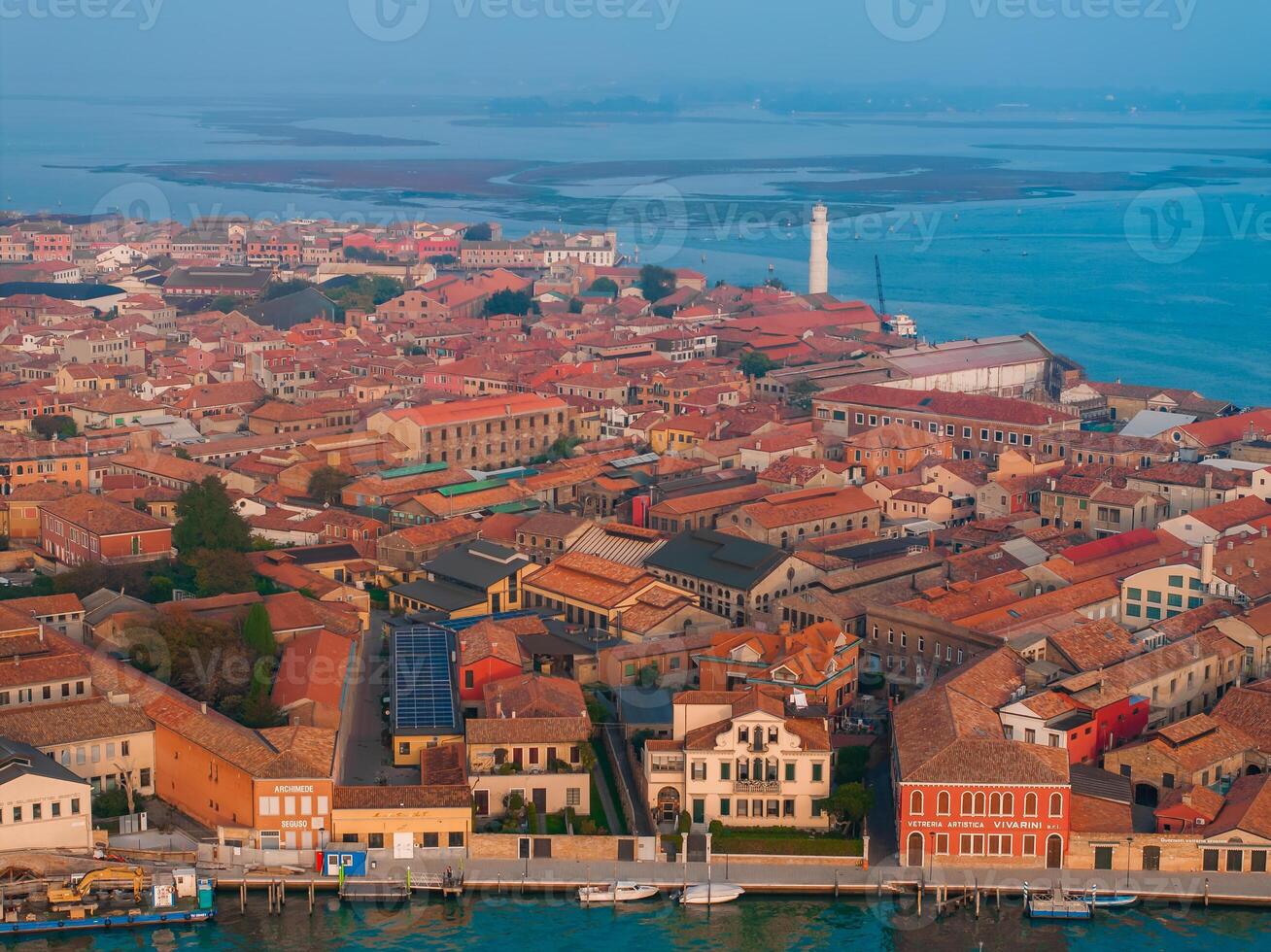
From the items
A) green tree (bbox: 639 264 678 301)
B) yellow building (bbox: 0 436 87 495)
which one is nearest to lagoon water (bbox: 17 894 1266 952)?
yellow building (bbox: 0 436 87 495)

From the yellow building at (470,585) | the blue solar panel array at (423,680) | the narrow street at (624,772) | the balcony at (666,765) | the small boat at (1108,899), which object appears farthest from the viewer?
the yellow building at (470,585)

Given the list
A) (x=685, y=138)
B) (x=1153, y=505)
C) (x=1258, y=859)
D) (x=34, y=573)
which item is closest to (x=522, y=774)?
(x=1258, y=859)

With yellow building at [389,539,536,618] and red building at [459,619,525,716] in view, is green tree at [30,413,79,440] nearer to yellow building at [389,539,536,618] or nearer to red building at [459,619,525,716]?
yellow building at [389,539,536,618]

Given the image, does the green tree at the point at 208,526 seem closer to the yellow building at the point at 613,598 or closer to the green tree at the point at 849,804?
the yellow building at the point at 613,598

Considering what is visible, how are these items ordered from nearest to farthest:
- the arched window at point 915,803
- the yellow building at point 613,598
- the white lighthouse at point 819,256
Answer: the arched window at point 915,803, the yellow building at point 613,598, the white lighthouse at point 819,256

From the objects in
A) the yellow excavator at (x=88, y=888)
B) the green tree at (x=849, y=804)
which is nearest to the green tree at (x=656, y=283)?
the green tree at (x=849, y=804)

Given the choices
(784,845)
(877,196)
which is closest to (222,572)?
(784,845)
